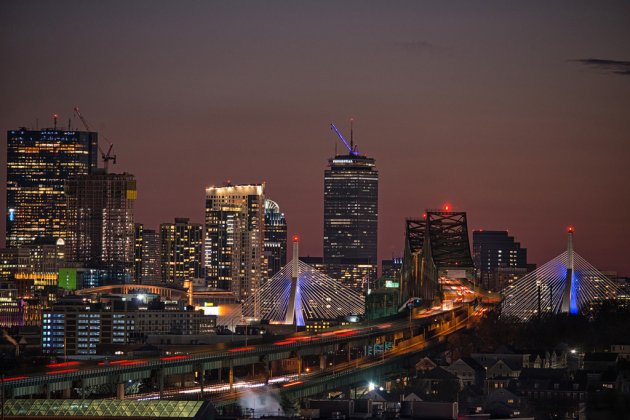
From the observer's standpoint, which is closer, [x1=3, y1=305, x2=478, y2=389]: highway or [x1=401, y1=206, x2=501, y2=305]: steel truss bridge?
[x1=3, y1=305, x2=478, y2=389]: highway

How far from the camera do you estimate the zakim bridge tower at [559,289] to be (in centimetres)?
15775

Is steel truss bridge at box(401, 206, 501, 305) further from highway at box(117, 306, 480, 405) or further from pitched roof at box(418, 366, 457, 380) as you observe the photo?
pitched roof at box(418, 366, 457, 380)

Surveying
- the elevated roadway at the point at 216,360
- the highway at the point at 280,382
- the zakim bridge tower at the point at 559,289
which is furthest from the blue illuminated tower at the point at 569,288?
the highway at the point at 280,382

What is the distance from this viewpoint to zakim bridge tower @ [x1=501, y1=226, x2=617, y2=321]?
157750 millimetres

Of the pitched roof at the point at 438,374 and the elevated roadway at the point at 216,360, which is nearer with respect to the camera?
the elevated roadway at the point at 216,360

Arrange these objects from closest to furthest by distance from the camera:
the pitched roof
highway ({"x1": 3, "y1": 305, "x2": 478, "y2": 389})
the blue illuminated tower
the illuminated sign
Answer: highway ({"x1": 3, "y1": 305, "x2": 478, "y2": 389}), the pitched roof, the blue illuminated tower, the illuminated sign

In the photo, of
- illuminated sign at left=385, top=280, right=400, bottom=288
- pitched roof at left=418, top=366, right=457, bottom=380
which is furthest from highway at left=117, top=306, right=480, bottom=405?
illuminated sign at left=385, top=280, right=400, bottom=288

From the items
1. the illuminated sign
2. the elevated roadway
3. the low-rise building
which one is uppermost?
the illuminated sign

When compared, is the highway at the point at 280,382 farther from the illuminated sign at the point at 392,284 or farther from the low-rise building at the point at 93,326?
the low-rise building at the point at 93,326

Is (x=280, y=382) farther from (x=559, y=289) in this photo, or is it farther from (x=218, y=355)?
(x=559, y=289)

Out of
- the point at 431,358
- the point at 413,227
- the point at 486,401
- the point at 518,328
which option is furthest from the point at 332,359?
the point at 486,401

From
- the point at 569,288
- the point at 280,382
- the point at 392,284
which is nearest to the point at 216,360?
the point at 280,382

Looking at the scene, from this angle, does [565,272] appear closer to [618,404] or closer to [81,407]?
[618,404]

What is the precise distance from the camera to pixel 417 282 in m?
175
